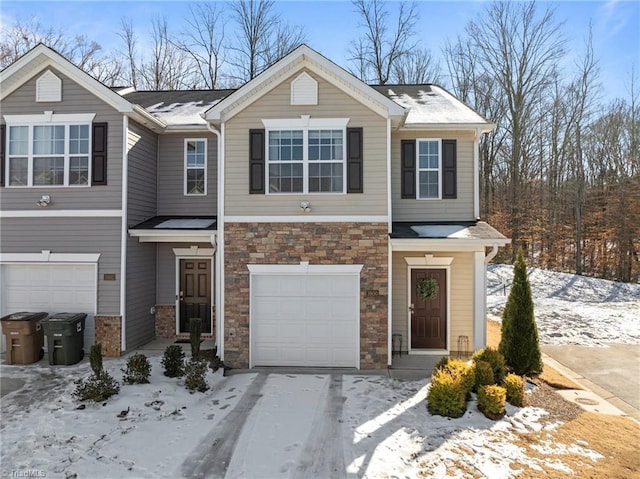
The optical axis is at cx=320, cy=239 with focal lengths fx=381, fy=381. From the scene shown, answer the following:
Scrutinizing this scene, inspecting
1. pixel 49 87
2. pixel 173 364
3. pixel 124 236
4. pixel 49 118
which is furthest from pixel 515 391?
pixel 49 87

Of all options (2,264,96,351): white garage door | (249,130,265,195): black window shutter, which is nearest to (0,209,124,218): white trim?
(2,264,96,351): white garage door

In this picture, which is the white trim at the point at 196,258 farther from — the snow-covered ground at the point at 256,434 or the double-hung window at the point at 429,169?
the double-hung window at the point at 429,169

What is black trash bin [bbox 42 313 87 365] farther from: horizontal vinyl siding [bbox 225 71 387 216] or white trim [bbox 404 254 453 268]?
white trim [bbox 404 254 453 268]

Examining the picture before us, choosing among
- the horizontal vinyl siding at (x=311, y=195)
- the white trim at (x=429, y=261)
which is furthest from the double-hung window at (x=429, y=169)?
the horizontal vinyl siding at (x=311, y=195)

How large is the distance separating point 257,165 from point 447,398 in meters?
6.07

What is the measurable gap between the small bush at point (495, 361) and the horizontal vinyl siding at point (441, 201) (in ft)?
12.1

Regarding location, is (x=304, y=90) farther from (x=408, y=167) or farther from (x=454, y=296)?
(x=454, y=296)

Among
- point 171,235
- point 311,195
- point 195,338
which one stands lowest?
point 195,338

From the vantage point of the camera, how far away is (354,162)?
28.2ft

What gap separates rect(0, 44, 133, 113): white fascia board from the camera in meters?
9.11

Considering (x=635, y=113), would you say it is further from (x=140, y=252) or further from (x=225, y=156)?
(x=140, y=252)

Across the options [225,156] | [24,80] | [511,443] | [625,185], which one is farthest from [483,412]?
[625,185]

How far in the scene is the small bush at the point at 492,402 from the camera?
616cm

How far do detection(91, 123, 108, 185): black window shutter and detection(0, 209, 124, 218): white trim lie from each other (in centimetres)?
73
